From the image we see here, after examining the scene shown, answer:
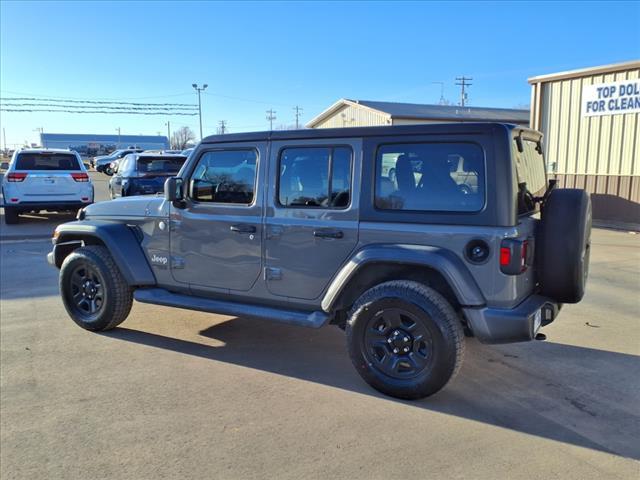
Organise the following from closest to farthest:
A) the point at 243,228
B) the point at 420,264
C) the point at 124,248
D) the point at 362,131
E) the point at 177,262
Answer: the point at 420,264, the point at 362,131, the point at 243,228, the point at 177,262, the point at 124,248

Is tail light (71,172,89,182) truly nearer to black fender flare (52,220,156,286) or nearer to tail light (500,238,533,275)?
black fender flare (52,220,156,286)

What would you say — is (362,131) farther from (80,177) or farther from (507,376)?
(80,177)

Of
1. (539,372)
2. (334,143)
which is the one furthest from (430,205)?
(539,372)

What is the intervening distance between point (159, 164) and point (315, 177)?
33.6 ft

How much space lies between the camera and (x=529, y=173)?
157 inches

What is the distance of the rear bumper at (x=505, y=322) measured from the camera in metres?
3.41

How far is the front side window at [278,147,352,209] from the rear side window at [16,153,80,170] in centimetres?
1065

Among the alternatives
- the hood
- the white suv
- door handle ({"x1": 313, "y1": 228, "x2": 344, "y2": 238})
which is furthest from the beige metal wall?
door handle ({"x1": 313, "y1": 228, "x2": 344, "y2": 238})

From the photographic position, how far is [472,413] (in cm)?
354

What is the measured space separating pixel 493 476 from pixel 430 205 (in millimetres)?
1755

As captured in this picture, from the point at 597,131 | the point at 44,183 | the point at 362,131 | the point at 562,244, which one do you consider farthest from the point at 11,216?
the point at 597,131

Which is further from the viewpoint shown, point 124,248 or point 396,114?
point 396,114

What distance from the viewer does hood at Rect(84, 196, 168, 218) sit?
492 cm

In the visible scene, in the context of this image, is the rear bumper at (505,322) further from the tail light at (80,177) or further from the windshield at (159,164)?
the tail light at (80,177)
